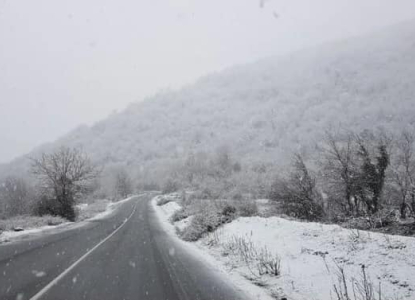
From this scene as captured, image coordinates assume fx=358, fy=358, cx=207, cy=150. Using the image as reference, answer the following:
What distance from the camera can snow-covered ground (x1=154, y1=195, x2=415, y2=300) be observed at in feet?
20.6

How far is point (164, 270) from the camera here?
9172mm

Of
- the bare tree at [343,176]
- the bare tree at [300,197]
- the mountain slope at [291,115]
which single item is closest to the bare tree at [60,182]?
the bare tree at [300,197]

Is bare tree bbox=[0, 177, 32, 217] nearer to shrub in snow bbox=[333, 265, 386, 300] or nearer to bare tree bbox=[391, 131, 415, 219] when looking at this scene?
bare tree bbox=[391, 131, 415, 219]

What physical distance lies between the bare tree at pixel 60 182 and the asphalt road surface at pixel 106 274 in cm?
1742

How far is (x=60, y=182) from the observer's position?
3100 cm

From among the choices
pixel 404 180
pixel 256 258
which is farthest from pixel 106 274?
pixel 404 180

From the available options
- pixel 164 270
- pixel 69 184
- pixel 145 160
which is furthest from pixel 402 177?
pixel 145 160

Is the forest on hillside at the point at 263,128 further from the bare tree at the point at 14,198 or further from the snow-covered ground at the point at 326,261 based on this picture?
the snow-covered ground at the point at 326,261

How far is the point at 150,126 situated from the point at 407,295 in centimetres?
19672

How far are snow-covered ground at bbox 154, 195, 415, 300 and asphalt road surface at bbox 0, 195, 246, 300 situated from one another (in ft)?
3.23

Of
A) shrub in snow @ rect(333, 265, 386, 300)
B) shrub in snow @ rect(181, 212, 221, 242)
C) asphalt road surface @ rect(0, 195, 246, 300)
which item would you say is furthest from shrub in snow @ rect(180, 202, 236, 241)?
shrub in snow @ rect(333, 265, 386, 300)

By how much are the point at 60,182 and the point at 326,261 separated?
2773 centimetres

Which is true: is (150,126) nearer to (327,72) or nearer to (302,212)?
(327,72)

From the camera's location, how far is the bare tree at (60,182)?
99.9 feet
